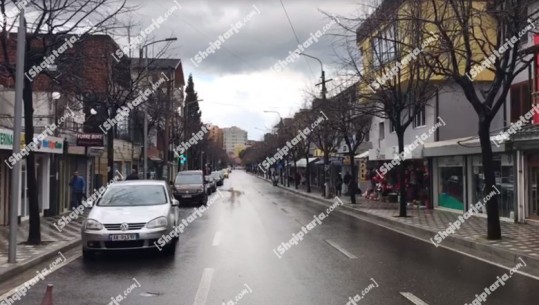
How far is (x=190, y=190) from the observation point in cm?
3131

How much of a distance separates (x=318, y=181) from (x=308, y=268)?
2086 inches

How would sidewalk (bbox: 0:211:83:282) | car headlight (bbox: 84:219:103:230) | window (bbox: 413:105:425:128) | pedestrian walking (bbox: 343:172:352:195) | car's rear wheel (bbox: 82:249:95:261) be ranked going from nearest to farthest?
sidewalk (bbox: 0:211:83:282), car headlight (bbox: 84:219:103:230), car's rear wheel (bbox: 82:249:95:261), window (bbox: 413:105:425:128), pedestrian walking (bbox: 343:172:352:195)

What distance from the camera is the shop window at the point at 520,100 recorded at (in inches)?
813

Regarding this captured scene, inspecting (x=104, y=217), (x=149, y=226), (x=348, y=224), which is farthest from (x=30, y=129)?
(x=348, y=224)

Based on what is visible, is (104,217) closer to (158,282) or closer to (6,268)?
(6,268)

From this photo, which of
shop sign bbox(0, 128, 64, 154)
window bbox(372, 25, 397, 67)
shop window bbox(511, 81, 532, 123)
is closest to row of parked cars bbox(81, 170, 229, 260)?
shop sign bbox(0, 128, 64, 154)

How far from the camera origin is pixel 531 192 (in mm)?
18906

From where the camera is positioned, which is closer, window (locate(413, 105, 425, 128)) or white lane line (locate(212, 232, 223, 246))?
white lane line (locate(212, 232, 223, 246))

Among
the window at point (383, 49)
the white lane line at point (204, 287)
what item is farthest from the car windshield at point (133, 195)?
the window at point (383, 49)

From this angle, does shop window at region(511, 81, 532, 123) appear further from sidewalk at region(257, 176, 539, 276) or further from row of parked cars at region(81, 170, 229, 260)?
row of parked cars at region(81, 170, 229, 260)

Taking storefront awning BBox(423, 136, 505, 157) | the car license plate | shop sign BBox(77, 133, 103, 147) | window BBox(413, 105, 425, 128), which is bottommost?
the car license plate

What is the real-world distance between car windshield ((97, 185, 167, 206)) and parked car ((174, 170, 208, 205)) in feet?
57.9

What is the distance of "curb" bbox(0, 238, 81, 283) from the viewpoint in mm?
9696

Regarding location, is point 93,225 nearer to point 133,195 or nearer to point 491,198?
point 133,195
